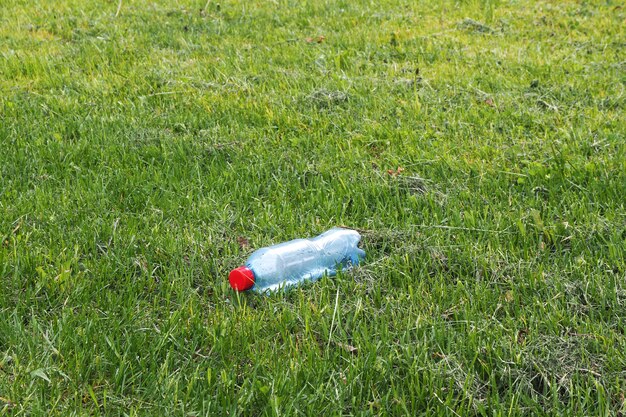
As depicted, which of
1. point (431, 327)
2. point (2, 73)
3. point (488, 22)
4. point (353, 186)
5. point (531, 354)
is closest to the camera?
point (531, 354)

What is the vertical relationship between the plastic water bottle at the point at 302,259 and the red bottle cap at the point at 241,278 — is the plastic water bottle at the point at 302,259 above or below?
below

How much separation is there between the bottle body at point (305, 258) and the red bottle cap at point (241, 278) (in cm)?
6

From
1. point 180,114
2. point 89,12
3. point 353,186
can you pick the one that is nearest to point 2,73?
point 180,114

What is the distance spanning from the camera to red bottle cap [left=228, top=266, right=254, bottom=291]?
2801 mm

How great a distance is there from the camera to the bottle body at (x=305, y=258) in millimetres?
2951

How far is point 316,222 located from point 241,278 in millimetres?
682

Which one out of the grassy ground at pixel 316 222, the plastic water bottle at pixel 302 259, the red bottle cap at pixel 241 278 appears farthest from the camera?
the plastic water bottle at pixel 302 259

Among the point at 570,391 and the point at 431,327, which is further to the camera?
the point at 431,327

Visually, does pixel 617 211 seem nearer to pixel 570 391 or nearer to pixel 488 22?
pixel 570 391

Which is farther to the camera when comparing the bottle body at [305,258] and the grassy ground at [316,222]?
the bottle body at [305,258]

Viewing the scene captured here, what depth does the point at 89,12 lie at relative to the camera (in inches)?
298

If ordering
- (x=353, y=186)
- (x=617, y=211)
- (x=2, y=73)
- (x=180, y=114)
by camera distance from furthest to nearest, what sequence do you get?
(x=2, y=73) → (x=180, y=114) → (x=353, y=186) → (x=617, y=211)

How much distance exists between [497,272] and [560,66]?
10.7ft

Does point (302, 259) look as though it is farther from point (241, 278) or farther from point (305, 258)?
point (241, 278)
